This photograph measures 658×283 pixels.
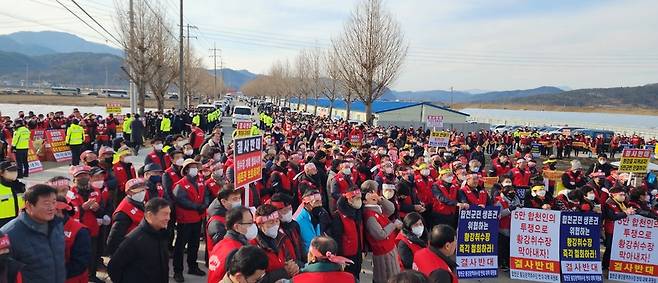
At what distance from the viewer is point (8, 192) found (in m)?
5.87

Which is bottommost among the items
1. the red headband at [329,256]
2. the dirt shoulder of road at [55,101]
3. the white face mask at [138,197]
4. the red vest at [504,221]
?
the red vest at [504,221]

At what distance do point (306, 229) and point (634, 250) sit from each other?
19.8 ft

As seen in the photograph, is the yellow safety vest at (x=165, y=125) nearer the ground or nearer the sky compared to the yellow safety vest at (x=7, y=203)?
nearer the sky

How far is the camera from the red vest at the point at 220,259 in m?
3.78

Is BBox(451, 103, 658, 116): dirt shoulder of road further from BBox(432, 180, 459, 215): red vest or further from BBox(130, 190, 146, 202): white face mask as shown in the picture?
BBox(130, 190, 146, 202): white face mask

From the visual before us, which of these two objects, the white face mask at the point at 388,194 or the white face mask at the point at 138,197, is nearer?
the white face mask at the point at 138,197

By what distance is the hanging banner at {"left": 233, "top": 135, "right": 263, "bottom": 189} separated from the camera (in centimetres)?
618

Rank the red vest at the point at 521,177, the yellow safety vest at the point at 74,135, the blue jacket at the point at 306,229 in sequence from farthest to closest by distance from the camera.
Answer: the yellow safety vest at the point at 74,135 → the red vest at the point at 521,177 → the blue jacket at the point at 306,229

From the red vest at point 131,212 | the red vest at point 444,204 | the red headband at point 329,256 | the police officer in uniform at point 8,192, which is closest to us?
the red headband at point 329,256

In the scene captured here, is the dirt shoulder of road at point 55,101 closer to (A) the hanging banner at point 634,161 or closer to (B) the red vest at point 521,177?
(B) the red vest at point 521,177

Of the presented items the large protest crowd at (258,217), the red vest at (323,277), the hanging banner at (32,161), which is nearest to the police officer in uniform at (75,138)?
the hanging banner at (32,161)

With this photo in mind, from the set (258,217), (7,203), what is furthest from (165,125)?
(258,217)

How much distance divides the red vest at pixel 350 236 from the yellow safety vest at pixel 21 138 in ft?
36.5

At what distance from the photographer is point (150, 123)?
82.6ft
